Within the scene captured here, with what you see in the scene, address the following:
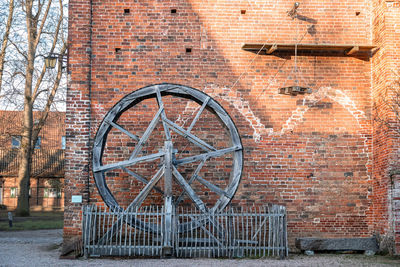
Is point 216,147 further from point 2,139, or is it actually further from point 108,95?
point 2,139

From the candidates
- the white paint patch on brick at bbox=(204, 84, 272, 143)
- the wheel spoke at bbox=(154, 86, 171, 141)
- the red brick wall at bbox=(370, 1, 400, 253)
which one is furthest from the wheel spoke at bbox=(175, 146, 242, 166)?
the red brick wall at bbox=(370, 1, 400, 253)

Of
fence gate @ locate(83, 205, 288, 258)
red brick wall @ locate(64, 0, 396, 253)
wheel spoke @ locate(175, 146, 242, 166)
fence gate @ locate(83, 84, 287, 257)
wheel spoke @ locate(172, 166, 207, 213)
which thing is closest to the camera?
fence gate @ locate(83, 205, 288, 258)

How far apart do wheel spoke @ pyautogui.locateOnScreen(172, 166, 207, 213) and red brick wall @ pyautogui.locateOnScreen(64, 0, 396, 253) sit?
1.18 meters

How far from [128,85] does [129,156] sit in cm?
158

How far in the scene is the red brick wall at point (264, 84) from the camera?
436 inches

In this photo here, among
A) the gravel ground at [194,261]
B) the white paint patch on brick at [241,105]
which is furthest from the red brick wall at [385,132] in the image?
the white paint patch on brick at [241,105]

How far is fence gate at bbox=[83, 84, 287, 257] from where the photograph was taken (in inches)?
386

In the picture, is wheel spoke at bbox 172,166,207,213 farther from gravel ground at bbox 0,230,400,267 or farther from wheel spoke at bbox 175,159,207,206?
gravel ground at bbox 0,230,400,267

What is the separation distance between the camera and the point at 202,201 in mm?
10977

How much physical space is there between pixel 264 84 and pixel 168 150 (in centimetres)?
287

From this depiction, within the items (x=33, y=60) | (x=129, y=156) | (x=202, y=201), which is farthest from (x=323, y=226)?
(x=33, y=60)

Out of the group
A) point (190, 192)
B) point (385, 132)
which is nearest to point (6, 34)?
point (190, 192)

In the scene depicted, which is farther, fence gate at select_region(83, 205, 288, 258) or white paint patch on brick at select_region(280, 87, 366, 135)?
white paint patch on brick at select_region(280, 87, 366, 135)

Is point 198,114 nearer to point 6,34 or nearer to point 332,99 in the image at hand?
point 332,99
